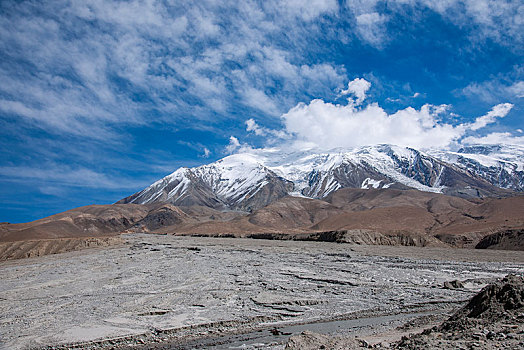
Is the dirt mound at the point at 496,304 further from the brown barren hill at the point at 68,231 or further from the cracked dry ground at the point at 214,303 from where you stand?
the brown barren hill at the point at 68,231

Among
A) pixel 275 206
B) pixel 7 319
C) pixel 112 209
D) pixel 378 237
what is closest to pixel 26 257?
pixel 7 319

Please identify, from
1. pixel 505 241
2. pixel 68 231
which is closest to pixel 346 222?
pixel 505 241

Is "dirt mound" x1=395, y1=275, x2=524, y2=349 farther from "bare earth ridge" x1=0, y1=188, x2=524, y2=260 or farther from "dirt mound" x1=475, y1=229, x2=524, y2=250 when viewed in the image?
"bare earth ridge" x1=0, y1=188, x2=524, y2=260

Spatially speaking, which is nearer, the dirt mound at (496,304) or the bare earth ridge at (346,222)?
the dirt mound at (496,304)

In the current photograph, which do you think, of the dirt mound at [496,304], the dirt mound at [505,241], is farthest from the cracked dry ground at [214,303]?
the dirt mound at [505,241]

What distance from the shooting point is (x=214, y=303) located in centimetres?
1456

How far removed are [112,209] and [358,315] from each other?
Answer: 482 ft

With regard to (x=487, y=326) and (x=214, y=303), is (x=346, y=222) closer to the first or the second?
(x=214, y=303)

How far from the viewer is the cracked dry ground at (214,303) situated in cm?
1113

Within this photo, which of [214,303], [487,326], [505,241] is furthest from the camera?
[505,241]

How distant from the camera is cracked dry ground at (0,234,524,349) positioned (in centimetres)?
1113

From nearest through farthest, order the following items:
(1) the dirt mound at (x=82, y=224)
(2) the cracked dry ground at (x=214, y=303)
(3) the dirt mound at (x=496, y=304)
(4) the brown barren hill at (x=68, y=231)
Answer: (3) the dirt mound at (x=496, y=304)
(2) the cracked dry ground at (x=214, y=303)
(4) the brown barren hill at (x=68, y=231)
(1) the dirt mound at (x=82, y=224)

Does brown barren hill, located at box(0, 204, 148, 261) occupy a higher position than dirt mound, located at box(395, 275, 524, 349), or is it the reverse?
brown barren hill, located at box(0, 204, 148, 261)

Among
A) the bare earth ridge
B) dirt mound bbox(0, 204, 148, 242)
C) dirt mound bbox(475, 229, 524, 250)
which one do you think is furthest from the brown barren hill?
dirt mound bbox(475, 229, 524, 250)
